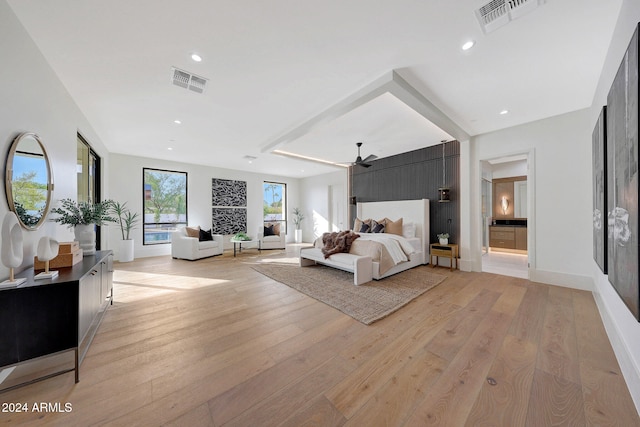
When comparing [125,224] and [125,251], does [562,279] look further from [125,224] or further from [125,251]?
[125,224]

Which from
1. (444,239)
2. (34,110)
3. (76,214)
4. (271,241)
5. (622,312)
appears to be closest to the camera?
(622,312)

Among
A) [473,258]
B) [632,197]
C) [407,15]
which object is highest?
[407,15]

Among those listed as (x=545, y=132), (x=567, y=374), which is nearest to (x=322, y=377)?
(x=567, y=374)

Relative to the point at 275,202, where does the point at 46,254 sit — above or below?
below

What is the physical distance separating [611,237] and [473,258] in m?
2.70

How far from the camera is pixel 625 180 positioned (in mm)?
1456

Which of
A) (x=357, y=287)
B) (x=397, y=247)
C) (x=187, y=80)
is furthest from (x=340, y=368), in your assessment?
(x=187, y=80)

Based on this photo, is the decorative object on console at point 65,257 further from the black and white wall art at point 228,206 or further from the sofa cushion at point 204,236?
the black and white wall art at point 228,206

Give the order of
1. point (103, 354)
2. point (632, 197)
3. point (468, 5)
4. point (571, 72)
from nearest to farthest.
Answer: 1. point (632, 197)
2. point (468, 5)
3. point (103, 354)
4. point (571, 72)

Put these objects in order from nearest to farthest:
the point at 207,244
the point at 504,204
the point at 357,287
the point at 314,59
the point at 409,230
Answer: the point at 314,59
the point at 357,287
the point at 409,230
the point at 207,244
the point at 504,204

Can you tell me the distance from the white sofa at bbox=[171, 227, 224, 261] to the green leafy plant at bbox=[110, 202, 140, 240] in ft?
3.25

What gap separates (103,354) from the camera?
1.82 meters

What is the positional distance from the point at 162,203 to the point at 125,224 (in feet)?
3.21

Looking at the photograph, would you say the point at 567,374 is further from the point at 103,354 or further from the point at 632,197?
the point at 103,354
